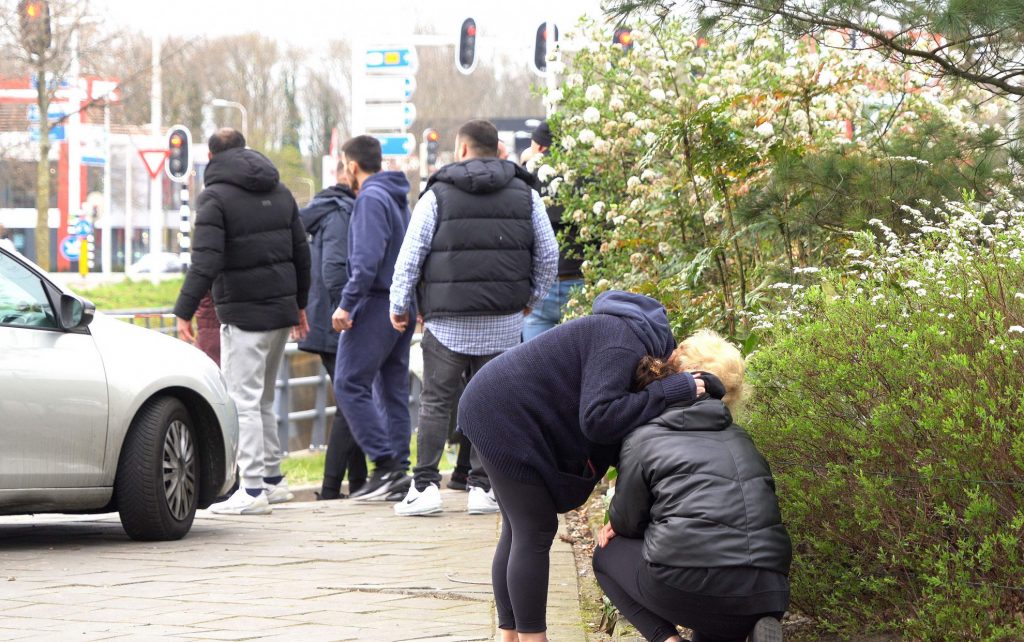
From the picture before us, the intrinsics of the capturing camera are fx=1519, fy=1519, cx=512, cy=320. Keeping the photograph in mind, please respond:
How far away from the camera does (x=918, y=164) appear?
5.94 metres

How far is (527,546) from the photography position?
4.46m

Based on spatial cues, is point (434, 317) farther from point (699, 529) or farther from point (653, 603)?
point (699, 529)

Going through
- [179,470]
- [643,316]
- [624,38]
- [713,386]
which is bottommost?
[179,470]

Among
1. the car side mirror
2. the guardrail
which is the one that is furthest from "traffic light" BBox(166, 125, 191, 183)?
the car side mirror

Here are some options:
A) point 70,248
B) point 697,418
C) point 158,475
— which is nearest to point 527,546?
point 697,418

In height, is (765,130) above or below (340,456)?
above

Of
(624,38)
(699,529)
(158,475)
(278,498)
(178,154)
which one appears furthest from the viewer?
(178,154)

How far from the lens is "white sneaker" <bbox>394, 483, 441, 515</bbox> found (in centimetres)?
807

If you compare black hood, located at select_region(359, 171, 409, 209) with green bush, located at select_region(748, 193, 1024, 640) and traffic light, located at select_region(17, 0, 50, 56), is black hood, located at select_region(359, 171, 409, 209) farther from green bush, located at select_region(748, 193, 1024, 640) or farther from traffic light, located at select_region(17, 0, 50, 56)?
traffic light, located at select_region(17, 0, 50, 56)

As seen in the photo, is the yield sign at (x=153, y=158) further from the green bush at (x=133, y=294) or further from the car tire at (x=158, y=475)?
the car tire at (x=158, y=475)

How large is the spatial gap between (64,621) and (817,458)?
2.63 m

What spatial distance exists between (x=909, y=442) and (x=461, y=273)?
162 inches

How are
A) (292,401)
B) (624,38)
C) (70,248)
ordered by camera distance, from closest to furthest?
(624,38) → (292,401) → (70,248)

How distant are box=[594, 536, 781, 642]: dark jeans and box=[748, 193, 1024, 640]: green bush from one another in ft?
1.15
